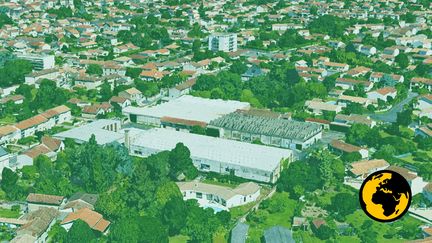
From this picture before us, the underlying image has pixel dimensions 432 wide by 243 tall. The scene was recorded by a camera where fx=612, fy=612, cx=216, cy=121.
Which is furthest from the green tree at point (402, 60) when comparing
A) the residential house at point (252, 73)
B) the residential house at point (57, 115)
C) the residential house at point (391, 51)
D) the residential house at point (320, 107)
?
the residential house at point (57, 115)

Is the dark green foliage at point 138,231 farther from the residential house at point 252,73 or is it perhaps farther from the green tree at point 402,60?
the green tree at point 402,60

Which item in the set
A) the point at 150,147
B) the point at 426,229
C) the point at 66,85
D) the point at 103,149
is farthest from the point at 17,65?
the point at 426,229

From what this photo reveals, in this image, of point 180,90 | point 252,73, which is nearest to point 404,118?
point 252,73

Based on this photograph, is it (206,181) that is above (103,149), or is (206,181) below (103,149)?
below

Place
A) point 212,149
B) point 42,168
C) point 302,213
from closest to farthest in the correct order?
point 302,213 → point 42,168 → point 212,149

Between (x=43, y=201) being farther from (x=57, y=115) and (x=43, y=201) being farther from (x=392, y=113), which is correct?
(x=392, y=113)

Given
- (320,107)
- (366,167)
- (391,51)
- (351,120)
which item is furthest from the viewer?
(391,51)

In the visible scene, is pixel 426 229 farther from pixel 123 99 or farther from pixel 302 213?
pixel 123 99

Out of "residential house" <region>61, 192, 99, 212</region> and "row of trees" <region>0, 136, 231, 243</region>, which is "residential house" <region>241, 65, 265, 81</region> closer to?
"row of trees" <region>0, 136, 231, 243</region>
